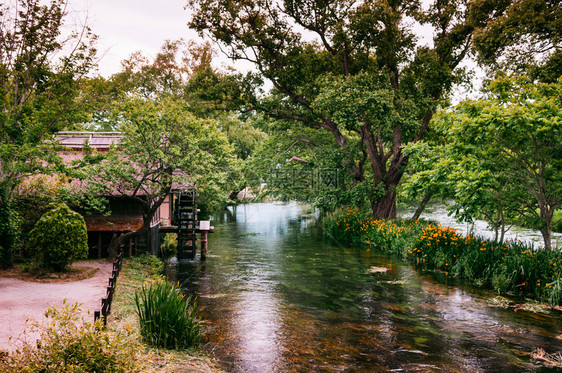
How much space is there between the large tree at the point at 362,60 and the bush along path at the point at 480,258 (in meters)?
4.08

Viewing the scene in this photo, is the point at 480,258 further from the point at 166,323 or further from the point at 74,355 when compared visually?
the point at 74,355

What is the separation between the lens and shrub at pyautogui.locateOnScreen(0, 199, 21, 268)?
12.9 meters

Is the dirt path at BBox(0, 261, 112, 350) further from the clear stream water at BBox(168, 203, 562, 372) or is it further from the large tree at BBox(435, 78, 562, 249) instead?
the large tree at BBox(435, 78, 562, 249)

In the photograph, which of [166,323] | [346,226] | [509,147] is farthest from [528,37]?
[166,323]

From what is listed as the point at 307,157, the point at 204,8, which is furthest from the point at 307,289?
the point at 204,8

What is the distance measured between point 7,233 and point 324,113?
14.9 m

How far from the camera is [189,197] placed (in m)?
22.2

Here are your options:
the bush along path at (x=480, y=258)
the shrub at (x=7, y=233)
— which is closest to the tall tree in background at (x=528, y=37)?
the bush along path at (x=480, y=258)

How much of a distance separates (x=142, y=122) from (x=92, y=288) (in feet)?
19.0

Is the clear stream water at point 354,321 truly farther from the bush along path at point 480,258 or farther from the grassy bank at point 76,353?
the grassy bank at point 76,353

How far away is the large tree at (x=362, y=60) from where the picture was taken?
19953 mm

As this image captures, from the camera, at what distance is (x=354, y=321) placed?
32.7ft

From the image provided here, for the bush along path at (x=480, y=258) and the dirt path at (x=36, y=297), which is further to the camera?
the bush along path at (x=480, y=258)

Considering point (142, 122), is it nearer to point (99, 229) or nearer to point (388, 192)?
point (99, 229)
